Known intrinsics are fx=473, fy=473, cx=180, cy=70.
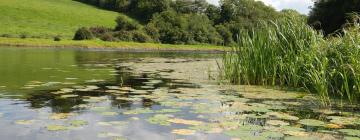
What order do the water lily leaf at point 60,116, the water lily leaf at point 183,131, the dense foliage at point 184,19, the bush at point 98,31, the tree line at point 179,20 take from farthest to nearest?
Answer: 1. the dense foliage at point 184,19
2. the tree line at point 179,20
3. the bush at point 98,31
4. the water lily leaf at point 60,116
5. the water lily leaf at point 183,131

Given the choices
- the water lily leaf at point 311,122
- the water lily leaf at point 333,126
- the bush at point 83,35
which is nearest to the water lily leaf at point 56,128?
the water lily leaf at point 311,122

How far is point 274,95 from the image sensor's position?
15.0 meters

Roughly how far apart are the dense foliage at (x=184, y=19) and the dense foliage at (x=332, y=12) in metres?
43.8

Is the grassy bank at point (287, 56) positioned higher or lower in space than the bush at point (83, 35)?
lower

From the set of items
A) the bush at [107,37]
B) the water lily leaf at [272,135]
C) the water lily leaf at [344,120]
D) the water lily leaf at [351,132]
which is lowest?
the water lily leaf at [272,135]

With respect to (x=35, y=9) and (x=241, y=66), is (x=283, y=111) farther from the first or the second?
(x=35, y=9)

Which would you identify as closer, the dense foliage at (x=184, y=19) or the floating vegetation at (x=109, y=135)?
the floating vegetation at (x=109, y=135)

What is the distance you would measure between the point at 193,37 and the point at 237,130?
92.3m

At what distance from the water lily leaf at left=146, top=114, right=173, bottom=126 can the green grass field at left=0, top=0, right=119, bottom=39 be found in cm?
6643

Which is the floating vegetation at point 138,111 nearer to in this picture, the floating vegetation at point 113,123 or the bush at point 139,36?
the floating vegetation at point 113,123

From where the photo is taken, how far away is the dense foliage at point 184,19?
90.1 m

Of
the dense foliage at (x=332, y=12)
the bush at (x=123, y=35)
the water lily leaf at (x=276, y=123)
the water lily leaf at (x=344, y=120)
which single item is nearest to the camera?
the water lily leaf at (x=276, y=123)

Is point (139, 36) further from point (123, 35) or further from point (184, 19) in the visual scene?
point (184, 19)

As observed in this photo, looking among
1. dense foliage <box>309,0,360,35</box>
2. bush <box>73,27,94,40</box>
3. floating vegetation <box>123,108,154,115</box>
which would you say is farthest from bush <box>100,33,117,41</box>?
floating vegetation <box>123,108,154,115</box>
